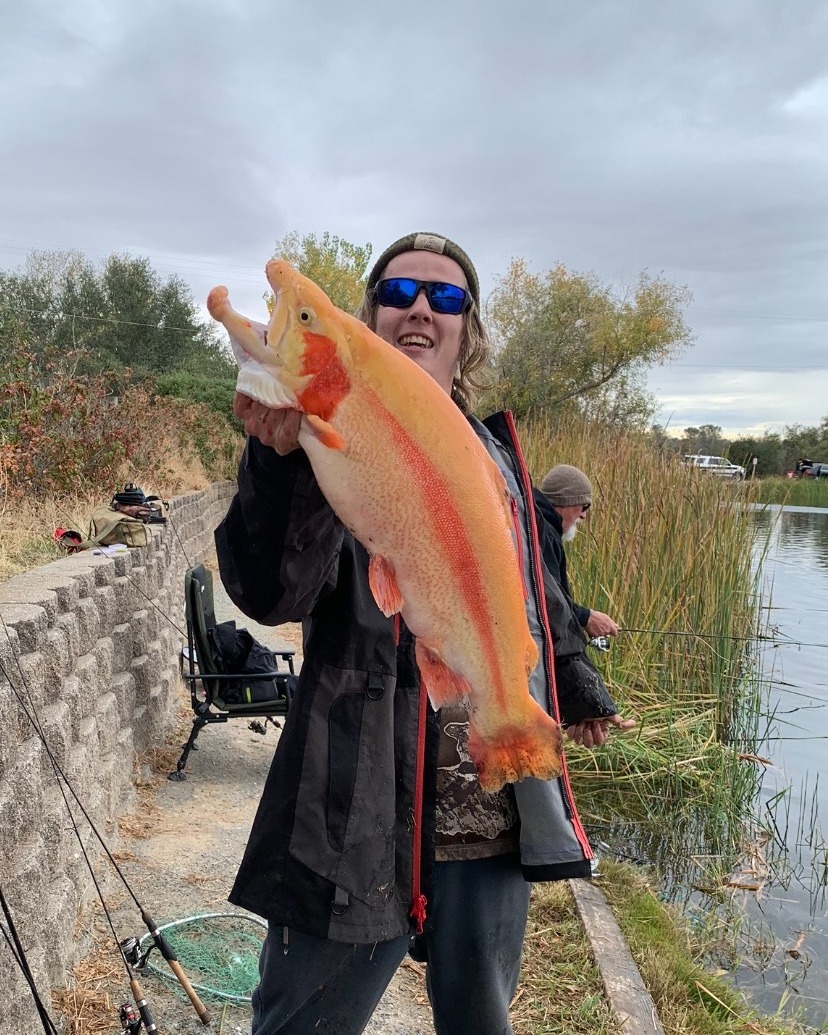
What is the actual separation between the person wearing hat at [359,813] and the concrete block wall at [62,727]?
50.5 inches

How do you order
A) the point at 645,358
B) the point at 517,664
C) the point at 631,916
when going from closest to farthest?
1. the point at 517,664
2. the point at 631,916
3. the point at 645,358

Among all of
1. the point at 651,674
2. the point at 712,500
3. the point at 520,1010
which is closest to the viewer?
the point at 520,1010

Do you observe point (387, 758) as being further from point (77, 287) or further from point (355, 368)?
point (77, 287)

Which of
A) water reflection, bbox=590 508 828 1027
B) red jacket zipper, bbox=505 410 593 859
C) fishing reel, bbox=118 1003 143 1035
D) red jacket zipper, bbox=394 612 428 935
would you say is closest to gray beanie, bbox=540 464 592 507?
water reflection, bbox=590 508 828 1027

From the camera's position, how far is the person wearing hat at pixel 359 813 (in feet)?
4.84

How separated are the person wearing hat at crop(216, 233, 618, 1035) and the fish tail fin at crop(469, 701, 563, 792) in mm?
233

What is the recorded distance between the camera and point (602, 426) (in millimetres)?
9109

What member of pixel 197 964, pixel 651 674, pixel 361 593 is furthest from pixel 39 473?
pixel 361 593

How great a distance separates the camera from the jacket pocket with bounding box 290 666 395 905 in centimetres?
152

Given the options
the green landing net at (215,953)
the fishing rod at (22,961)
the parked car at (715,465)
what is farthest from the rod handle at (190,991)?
the parked car at (715,465)

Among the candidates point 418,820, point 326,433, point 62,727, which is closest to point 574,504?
point 62,727

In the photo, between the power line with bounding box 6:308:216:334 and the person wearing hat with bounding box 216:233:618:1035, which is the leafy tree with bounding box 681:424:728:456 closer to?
the person wearing hat with bounding box 216:233:618:1035

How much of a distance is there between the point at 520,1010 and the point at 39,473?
538 cm

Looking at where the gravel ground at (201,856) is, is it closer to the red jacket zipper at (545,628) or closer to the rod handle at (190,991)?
the rod handle at (190,991)
